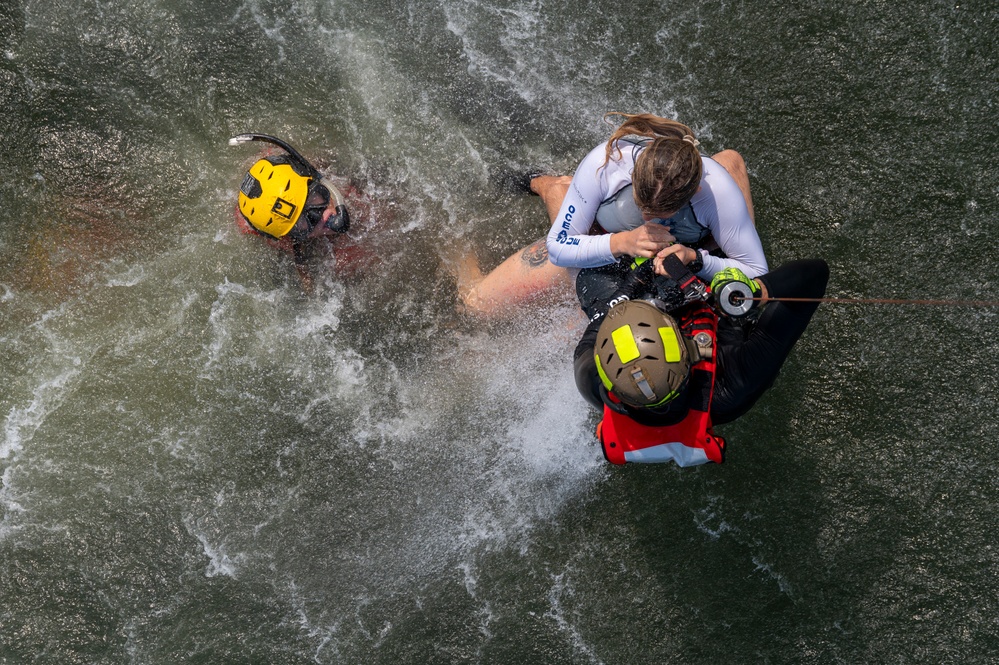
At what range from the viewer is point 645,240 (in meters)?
4.12

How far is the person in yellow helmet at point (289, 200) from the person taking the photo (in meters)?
5.34

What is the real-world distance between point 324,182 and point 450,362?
175 centimetres

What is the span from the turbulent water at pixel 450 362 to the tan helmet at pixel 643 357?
2000 millimetres

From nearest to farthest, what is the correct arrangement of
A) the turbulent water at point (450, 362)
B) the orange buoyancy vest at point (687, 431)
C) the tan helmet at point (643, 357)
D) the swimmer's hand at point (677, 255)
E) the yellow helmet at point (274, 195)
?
the tan helmet at point (643, 357), the swimmer's hand at point (677, 255), the orange buoyancy vest at point (687, 431), the yellow helmet at point (274, 195), the turbulent water at point (450, 362)

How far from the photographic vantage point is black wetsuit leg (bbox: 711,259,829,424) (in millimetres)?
3840

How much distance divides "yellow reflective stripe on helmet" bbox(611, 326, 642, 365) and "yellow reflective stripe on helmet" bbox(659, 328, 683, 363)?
0.47 feet

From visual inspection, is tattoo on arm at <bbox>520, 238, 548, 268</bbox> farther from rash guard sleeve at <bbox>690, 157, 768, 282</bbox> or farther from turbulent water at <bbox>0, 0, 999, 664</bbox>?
rash guard sleeve at <bbox>690, 157, 768, 282</bbox>

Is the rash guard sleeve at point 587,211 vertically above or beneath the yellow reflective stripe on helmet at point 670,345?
above

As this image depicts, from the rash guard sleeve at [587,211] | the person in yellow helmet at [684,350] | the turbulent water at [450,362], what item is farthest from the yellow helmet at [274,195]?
the person in yellow helmet at [684,350]

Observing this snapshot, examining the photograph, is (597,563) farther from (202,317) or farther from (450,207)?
(202,317)

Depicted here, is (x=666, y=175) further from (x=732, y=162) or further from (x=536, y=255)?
(x=732, y=162)

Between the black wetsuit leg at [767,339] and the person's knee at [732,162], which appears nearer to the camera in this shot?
the black wetsuit leg at [767,339]

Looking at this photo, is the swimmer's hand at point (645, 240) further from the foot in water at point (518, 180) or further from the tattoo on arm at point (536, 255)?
the foot in water at point (518, 180)

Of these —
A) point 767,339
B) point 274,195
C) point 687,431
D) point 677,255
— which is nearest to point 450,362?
point 274,195
